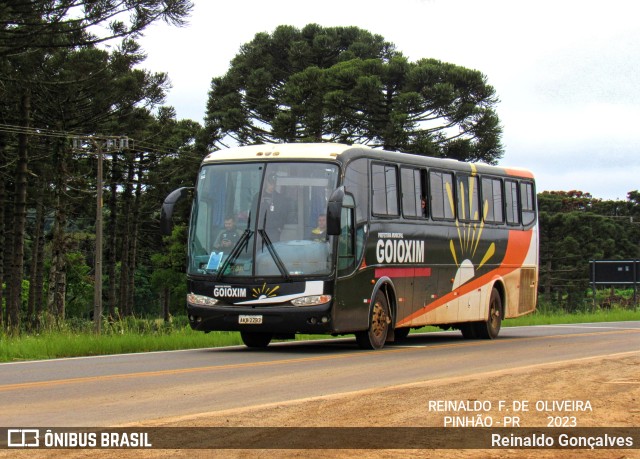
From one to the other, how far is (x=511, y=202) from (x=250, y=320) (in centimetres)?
927

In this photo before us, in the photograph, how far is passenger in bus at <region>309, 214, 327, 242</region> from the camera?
18.4 m

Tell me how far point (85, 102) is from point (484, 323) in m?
32.3

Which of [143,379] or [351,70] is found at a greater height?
[351,70]

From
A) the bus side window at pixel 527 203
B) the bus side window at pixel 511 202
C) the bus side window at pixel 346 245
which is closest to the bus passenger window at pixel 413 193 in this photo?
the bus side window at pixel 346 245

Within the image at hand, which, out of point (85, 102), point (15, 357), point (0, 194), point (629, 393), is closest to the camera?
point (629, 393)

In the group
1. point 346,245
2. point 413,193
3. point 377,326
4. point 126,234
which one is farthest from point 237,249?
point 126,234

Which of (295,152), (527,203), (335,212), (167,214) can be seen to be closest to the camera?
(335,212)

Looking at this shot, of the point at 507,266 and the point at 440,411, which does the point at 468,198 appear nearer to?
the point at 507,266

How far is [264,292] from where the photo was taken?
18344 millimetres

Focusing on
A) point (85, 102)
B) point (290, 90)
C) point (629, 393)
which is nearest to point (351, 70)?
point (290, 90)

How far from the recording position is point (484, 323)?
24391mm

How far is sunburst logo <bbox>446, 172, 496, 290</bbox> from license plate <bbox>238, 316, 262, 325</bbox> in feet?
18.5

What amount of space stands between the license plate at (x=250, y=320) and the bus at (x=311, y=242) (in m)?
0.02

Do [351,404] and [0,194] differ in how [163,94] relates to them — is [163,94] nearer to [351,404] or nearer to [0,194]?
[0,194]
